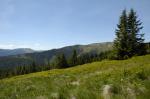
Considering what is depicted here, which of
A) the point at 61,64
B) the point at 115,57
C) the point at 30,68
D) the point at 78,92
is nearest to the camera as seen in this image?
the point at 78,92

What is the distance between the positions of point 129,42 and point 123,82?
5268 centimetres

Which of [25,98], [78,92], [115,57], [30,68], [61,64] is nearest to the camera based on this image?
[25,98]

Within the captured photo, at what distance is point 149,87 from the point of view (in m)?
8.80

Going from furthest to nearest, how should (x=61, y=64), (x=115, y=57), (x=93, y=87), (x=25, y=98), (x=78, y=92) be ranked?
(x=61, y=64) → (x=115, y=57) → (x=93, y=87) → (x=78, y=92) → (x=25, y=98)

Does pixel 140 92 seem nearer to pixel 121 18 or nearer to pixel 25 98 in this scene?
pixel 25 98

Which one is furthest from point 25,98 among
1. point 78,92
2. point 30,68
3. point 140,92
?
point 30,68

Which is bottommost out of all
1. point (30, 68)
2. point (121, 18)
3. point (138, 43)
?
point (30, 68)

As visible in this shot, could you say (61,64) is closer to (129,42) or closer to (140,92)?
(129,42)

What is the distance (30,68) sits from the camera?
14238cm

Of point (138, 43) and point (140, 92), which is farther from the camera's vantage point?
point (138, 43)

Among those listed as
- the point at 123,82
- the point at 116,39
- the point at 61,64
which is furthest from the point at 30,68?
the point at 123,82

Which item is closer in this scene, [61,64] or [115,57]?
[115,57]

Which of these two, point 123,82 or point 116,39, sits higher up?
point 116,39

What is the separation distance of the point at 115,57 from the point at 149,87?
52.1 m
